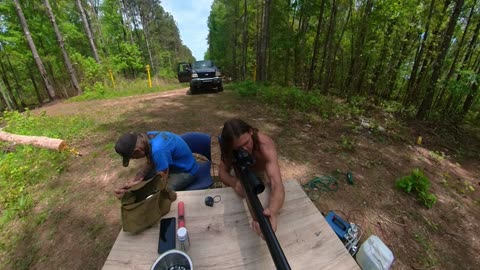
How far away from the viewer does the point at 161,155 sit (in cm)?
223

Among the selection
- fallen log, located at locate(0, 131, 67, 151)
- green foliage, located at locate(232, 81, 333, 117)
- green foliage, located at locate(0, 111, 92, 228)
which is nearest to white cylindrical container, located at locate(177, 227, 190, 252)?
A: green foliage, located at locate(0, 111, 92, 228)

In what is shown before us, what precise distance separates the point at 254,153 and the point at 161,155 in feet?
3.26

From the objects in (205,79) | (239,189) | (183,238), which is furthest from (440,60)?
(205,79)

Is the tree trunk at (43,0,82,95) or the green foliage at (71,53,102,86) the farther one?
the green foliage at (71,53,102,86)

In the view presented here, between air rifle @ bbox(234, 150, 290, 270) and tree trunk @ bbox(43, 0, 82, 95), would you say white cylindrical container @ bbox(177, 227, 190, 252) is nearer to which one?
air rifle @ bbox(234, 150, 290, 270)

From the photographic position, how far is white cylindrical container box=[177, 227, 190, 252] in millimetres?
1225

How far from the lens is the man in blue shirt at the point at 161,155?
6.68 ft

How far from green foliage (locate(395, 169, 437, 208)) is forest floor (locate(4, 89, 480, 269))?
82mm

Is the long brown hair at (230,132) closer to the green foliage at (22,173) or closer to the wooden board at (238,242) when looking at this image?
the wooden board at (238,242)

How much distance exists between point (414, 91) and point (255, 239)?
8.87 m

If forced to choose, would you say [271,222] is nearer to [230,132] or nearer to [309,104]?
[230,132]

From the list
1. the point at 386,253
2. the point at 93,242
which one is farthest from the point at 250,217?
the point at 93,242

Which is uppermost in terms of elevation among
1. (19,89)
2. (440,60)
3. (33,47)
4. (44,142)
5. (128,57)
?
(33,47)

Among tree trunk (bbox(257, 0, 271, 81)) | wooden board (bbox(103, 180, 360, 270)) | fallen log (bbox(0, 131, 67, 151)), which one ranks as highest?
tree trunk (bbox(257, 0, 271, 81))
